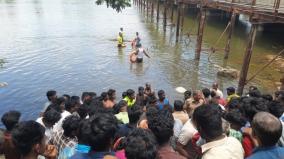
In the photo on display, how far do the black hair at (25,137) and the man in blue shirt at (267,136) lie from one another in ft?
7.63

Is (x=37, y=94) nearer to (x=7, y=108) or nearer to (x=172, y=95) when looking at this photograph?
(x=7, y=108)

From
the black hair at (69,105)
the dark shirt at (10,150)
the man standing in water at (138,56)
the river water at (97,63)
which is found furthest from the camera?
the man standing in water at (138,56)

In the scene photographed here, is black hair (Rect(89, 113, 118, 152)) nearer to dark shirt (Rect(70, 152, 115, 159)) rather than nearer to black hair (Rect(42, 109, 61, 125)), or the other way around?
dark shirt (Rect(70, 152, 115, 159))

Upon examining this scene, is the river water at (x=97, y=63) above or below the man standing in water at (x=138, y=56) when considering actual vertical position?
below

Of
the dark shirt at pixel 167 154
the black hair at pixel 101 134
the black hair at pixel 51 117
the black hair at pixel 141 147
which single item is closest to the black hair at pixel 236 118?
the dark shirt at pixel 167 154

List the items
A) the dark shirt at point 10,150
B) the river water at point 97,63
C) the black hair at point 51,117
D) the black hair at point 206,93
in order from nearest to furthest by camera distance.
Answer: the dark shirt at point 10,150
the black hair at point 51,117
the black hair at point 206,93
the river water at point 97,63

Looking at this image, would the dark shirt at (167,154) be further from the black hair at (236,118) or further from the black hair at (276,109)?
the black hair at (276,109)

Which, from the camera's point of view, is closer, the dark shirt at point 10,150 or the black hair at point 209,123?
the black hair at point 209,123

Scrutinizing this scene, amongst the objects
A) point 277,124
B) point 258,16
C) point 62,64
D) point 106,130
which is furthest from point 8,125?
point 62,64

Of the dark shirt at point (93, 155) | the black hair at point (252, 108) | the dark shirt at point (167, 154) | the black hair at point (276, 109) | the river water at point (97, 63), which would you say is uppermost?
the dark shirt at point (93, 155)

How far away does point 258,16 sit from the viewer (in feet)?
41.5

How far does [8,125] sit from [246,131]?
3806mm

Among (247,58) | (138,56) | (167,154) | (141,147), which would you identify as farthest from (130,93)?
(138,56)

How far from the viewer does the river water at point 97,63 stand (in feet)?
45.1
